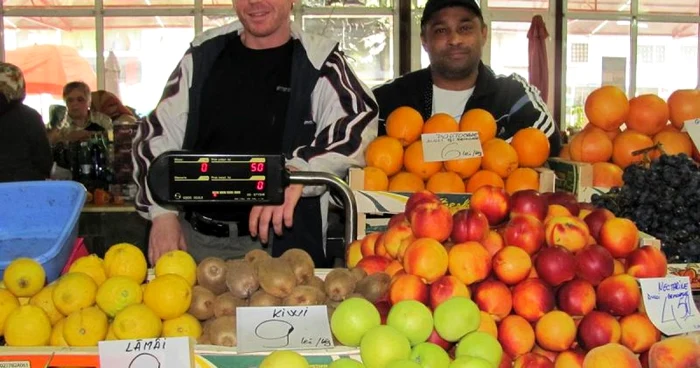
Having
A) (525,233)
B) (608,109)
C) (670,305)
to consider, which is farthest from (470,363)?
(608,109)

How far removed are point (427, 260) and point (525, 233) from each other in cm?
22

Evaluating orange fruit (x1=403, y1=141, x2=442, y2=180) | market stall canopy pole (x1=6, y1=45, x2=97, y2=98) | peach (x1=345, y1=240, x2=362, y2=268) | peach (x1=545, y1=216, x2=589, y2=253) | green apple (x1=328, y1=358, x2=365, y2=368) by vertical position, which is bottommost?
green apple (x1=328, y1=358, x2=365, y2=368)

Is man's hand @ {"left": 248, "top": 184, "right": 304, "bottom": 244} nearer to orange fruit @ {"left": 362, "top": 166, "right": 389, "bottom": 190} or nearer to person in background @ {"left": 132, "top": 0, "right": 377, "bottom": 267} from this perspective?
person in background @ {"left": 132, "top": 0, "right": 377, "bottom": 267}

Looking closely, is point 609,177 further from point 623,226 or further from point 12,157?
point 12,157

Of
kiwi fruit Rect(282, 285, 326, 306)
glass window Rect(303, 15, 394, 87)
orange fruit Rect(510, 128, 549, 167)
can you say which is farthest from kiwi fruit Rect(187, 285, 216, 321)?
glass window Rect(303, 15, 394, 87)

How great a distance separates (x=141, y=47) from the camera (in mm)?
8711

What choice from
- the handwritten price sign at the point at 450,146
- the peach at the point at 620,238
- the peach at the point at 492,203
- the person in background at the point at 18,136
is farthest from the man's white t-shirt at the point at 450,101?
the person in background at the point at 18,136

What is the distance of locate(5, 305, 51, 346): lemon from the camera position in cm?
117

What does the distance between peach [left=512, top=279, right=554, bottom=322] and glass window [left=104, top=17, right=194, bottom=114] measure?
805cm

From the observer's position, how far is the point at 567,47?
29.4ft

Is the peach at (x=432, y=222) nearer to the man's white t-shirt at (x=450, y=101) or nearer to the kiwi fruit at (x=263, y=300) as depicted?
the kiwi fruit at (x=263, y=300)

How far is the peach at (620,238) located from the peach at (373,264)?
47cm

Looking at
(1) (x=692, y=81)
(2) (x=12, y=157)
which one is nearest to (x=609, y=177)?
(2) (x=12, y=157)

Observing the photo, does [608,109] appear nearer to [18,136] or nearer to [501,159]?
[501,159]
